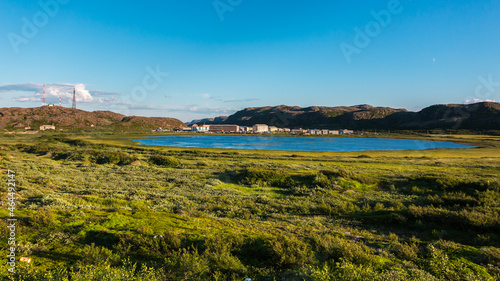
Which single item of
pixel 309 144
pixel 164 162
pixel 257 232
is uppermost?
pixel 257 232

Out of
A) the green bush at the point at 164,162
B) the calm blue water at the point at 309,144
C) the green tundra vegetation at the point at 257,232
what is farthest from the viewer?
the calm blue water at the point at 309,144

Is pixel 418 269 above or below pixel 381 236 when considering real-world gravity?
above

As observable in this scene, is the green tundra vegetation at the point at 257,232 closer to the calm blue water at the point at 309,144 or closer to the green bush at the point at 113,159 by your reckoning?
the green bush at the point at 113,159

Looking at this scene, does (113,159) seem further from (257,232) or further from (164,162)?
(257,232)

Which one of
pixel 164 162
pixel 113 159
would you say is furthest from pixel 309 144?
pixel 113 159

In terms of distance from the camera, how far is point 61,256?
689 cm

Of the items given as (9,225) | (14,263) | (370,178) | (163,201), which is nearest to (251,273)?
(14,263)

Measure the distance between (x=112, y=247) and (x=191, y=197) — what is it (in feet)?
32.3

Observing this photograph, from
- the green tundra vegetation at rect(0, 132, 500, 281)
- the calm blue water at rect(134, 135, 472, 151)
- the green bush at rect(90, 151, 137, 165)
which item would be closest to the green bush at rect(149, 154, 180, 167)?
the green bush at rect(90, 151, 137, 165)

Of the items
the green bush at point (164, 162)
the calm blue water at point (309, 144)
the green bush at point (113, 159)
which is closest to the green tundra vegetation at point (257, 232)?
the green bush at point (164, 162)

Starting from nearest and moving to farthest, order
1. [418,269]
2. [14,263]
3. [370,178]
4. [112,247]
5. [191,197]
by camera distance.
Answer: [14,263] → [418,269] → [112,247] → [191,197] → [370,178]

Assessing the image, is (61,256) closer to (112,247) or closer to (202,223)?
(112,247)

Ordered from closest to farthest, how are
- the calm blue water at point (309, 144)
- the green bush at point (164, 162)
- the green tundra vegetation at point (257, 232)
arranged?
the green tundra vegetation at point (257, 232) < the green bush at point (164, 162) < the calm blue water at point (309, 144)

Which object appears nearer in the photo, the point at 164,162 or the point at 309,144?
the point at 164,162
